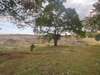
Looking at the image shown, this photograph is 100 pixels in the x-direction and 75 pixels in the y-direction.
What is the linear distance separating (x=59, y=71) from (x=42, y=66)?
276 centimetres

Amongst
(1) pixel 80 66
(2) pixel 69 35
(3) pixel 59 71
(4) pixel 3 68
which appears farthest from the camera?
(2) pixel 69 35

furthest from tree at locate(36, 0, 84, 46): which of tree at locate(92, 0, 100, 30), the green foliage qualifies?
tree at locate(92, 0, 100, 30)

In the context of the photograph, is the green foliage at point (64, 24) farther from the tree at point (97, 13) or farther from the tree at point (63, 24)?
the tree at point (97, 13)

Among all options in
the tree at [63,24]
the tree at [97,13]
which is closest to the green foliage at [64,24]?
the tree at [63,24]

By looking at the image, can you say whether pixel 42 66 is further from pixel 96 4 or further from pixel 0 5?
pixel 96 4

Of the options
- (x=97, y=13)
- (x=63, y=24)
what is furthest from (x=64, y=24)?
(x=97, y=13)

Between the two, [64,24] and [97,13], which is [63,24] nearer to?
[64,24]

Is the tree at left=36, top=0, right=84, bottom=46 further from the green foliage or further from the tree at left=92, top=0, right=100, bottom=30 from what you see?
the tree at left=92, top=0, right=100, bottom=30

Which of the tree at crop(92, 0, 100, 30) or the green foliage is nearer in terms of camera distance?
the tree at crop(92, 0, 100, 30)

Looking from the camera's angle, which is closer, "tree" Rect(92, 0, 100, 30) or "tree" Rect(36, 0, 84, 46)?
"tree" Rect(92, 0, 100, 30)

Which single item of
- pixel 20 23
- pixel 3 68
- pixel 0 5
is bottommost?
pixel 3 68

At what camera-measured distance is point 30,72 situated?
22.6 m

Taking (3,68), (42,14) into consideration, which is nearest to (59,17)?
(42,14)

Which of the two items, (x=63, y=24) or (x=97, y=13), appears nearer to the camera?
(x=97, y=13)
